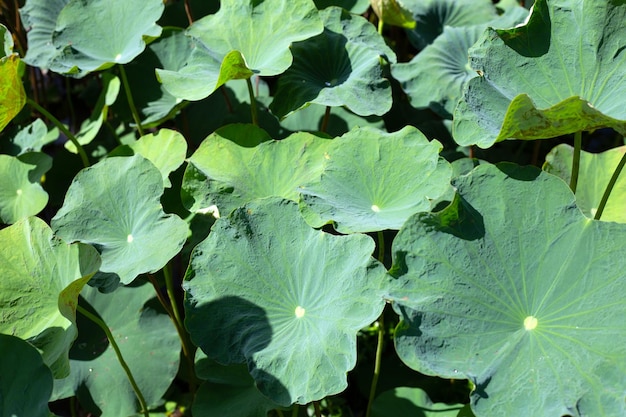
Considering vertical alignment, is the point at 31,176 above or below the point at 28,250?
below

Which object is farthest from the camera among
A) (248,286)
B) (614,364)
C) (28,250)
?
(28,250)

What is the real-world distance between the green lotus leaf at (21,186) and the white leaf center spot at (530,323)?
144 cm

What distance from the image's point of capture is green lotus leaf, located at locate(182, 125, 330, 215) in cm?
174

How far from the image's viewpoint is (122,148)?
205cm

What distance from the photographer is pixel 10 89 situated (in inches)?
70.6

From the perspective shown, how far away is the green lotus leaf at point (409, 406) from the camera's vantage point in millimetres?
1615

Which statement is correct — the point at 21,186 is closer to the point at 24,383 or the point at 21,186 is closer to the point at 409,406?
the point at 24,383

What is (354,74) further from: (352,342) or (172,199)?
(352,342)

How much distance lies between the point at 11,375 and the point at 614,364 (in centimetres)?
116

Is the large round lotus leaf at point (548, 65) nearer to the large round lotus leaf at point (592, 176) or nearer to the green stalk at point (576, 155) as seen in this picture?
the green stalk at point (576, 155)

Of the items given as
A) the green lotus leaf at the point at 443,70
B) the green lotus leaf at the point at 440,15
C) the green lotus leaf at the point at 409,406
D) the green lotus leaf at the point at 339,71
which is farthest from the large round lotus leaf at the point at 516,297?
the green lotus leaf at the point at 440,15

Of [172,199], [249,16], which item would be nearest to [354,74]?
[249,16]

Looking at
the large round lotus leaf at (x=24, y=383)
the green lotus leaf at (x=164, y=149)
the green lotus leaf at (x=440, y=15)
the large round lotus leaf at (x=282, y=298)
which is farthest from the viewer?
the green lotus leaf at (x=440, y=15)

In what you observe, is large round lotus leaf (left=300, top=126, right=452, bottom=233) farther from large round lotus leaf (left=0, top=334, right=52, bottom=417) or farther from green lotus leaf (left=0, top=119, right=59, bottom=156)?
green lotus leaf (left=0, top=119, right=59, bottom=156)
